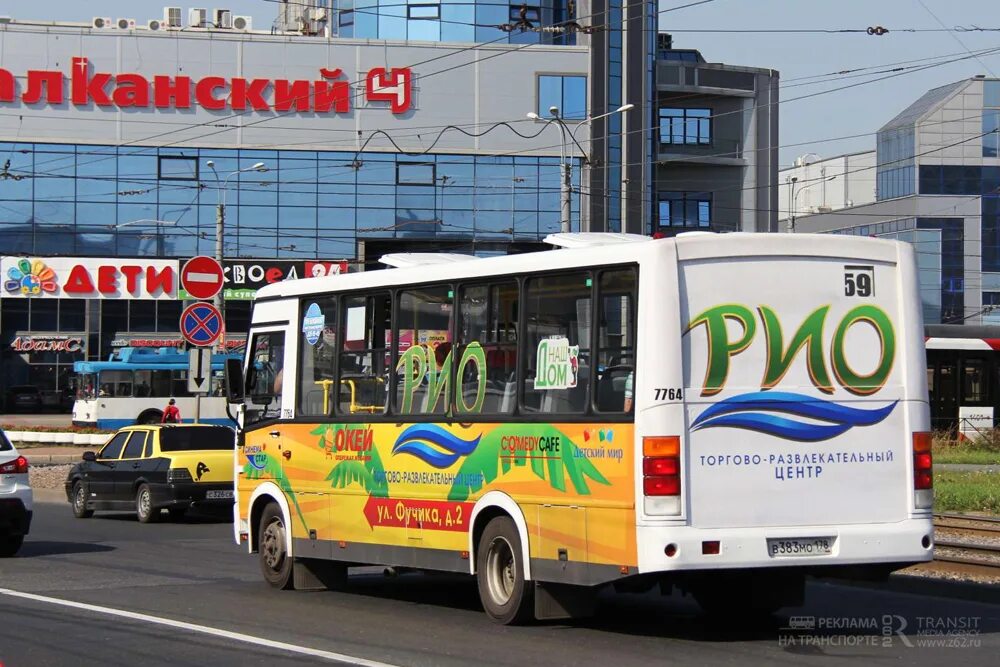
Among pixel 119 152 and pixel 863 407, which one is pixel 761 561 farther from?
pixel 119 152

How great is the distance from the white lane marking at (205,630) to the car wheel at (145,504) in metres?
9.19

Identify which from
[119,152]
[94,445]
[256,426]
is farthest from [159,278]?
[256,426]

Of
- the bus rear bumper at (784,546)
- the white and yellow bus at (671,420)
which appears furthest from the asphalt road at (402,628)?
the bus rear bumper at (784,546)

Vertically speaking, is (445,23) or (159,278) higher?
(445,23)

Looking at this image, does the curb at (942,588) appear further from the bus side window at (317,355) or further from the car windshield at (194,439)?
the car windshield at (194,439)

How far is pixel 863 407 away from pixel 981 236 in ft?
306

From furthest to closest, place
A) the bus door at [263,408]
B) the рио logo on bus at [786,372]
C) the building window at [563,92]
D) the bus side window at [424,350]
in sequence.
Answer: the building window at [563,92] → the bus door at [263,408] → the bus side window at [424,350] → the рио logo on bus at [786,372]

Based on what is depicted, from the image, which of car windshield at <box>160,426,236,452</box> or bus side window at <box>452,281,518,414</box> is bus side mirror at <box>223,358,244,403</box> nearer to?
bus side window at <box>452,281,518,414</box>

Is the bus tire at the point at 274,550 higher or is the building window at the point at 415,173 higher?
the building window at the point at 415,173

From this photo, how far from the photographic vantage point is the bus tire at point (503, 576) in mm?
10766

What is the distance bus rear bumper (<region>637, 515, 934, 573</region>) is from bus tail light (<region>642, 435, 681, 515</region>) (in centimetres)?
14

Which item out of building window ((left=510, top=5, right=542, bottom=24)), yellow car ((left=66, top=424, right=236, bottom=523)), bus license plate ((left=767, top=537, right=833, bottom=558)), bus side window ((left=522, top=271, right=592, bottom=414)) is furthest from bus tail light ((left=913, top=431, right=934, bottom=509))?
building window ((left=510, top=5, right=542, bottom=24))

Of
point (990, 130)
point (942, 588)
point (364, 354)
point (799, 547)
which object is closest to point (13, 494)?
point (364, 354)

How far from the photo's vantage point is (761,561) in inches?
383
